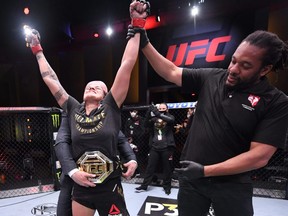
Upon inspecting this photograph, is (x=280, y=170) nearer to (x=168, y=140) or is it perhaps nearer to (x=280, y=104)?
(x=168, y=140)

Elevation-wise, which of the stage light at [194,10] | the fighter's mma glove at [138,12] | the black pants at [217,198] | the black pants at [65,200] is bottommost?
the black pants at [65,200]

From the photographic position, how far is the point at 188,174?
1.16 metres

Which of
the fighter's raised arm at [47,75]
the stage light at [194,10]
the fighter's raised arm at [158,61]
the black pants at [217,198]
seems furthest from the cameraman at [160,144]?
the stage light at [194,10]

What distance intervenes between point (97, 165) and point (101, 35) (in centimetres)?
721

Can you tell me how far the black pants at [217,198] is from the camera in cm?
116

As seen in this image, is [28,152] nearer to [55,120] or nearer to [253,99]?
[55,120]

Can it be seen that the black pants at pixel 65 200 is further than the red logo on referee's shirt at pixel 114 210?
Yes

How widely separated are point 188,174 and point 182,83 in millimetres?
593

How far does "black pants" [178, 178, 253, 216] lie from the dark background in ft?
14.8

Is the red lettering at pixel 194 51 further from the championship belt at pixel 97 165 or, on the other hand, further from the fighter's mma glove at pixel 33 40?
the championship belt at pixel 97 165

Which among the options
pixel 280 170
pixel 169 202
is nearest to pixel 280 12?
pixel 280 170

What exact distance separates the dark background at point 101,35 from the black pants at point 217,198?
4512 mm

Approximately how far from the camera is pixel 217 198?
1.19 metres

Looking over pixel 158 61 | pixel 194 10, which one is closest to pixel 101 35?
pixel 194 10
